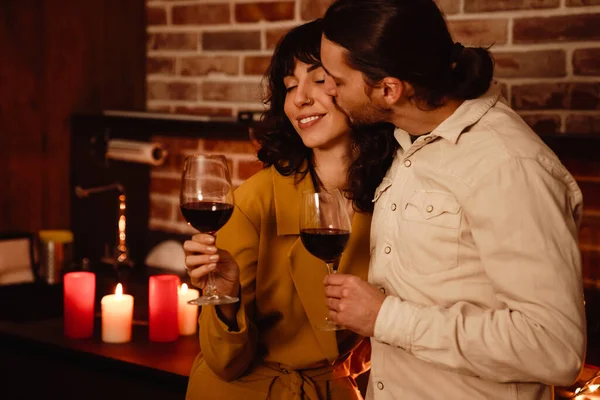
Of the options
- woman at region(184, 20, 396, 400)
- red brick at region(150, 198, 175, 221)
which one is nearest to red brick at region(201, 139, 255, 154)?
red brick at region(150, 198, 175, 221)

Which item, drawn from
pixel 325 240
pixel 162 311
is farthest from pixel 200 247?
pixel 162 311

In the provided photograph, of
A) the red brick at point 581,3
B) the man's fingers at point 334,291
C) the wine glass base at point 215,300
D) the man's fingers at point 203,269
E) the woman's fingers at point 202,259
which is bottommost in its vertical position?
the wine glass base at point 215,300

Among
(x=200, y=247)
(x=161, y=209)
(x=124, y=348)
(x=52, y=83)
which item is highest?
(x=52, y=83)

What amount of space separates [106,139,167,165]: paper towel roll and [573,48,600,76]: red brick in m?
1.35

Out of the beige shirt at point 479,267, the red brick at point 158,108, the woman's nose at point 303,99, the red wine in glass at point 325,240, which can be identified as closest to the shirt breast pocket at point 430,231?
the beige shirt at point 479,267

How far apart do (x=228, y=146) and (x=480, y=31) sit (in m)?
0.93

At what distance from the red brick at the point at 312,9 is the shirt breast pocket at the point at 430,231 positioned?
1.20 metres

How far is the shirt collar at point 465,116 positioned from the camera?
51.1 inches

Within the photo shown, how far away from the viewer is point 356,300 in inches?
50.7

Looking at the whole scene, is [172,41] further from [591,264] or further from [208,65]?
[591,264]

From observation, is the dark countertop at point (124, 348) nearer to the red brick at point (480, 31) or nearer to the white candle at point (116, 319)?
the white candle at point (116, 319)

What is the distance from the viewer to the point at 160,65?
9.32 feet

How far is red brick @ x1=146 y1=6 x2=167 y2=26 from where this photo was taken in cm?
280

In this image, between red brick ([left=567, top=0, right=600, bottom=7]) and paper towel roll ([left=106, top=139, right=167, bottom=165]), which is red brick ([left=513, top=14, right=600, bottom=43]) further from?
paper towel roll ([left=106, top=139, right=167, bottom=165])
